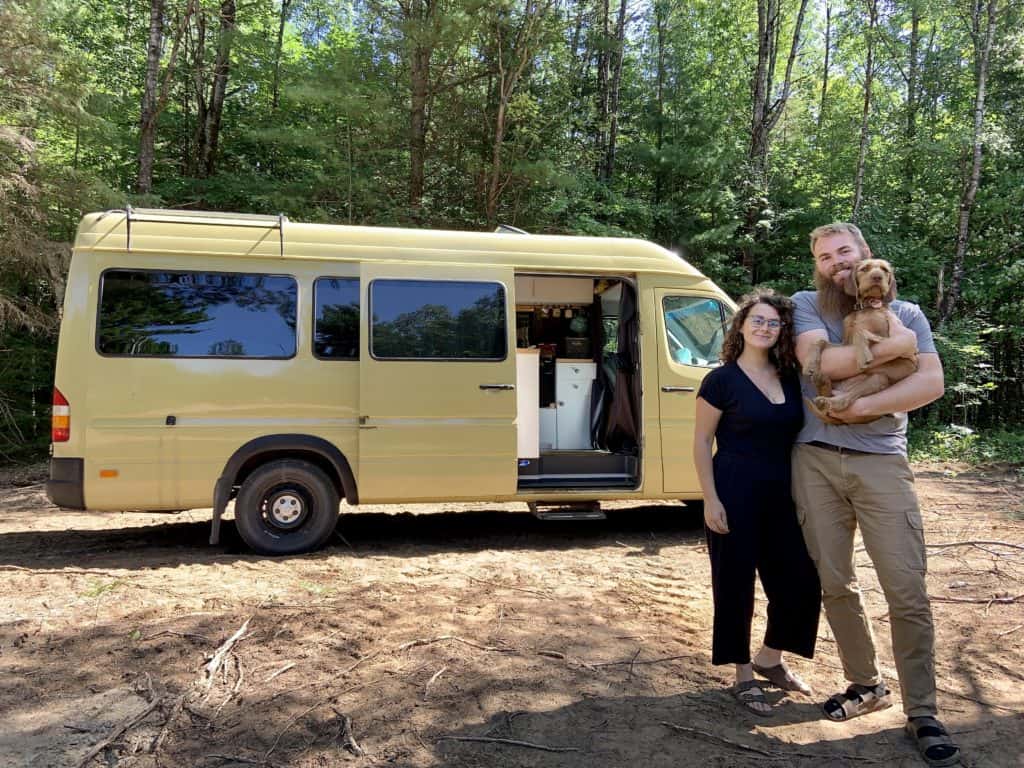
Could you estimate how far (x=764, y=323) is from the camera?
3.03m

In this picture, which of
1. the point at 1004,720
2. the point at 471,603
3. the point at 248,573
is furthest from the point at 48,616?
the point at 1004,720

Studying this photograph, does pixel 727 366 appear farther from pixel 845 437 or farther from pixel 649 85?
pixel 649 85

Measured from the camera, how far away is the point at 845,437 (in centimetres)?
284

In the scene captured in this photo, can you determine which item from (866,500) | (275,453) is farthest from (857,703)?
(275,453)

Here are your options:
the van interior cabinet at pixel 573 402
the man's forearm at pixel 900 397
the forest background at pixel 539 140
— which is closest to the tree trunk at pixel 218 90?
the forest background at pixel 539 140

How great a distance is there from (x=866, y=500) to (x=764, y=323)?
816 mm

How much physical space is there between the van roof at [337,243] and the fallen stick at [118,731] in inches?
136

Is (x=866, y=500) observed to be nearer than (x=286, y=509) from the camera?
Yes

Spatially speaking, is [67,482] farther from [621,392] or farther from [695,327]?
[695,327]

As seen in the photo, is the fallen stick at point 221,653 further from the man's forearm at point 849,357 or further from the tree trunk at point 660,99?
the tree trunk at point 660,99

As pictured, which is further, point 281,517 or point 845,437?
point 281,517

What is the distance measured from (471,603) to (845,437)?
2.48 metres

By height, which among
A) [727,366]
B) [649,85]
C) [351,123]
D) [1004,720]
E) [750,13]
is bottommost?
[1004,720]

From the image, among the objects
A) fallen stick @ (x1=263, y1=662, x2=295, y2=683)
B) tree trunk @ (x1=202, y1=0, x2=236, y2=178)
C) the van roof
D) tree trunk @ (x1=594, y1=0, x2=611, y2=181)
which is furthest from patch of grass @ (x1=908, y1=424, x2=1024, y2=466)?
tree trunk @ (x1=202, y1=0, x2=236, y2=178)
